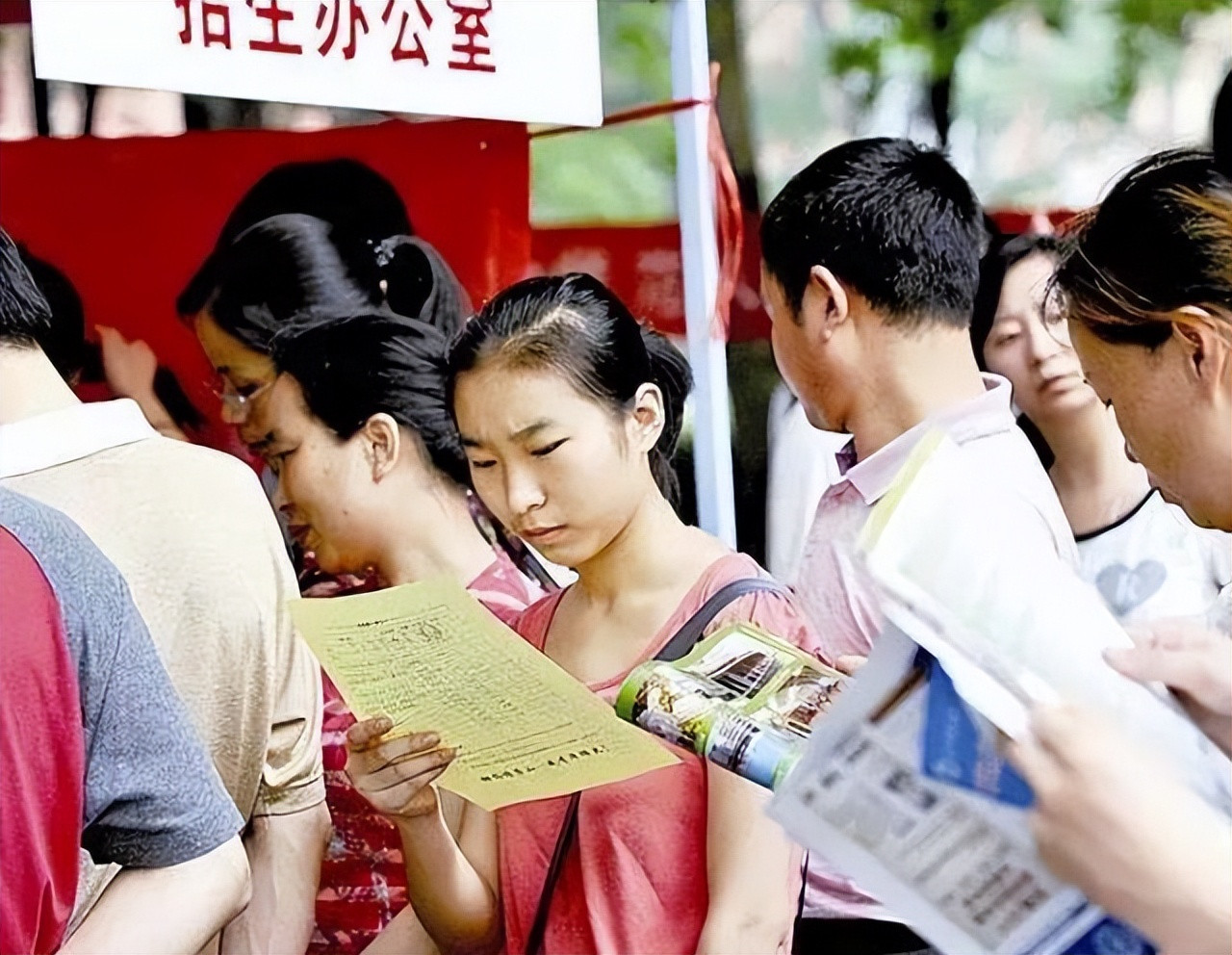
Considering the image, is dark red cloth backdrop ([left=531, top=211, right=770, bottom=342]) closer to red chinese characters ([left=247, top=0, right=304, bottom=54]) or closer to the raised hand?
red chinese characters ([left=247, top=0, right=304, bottom=54])

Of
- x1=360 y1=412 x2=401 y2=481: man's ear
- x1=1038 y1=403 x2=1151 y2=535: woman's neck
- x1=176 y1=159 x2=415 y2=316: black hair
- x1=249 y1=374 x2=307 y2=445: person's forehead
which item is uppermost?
x1=176 y1=159 x2=415 y2=316: black hair

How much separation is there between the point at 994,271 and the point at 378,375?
0.62m

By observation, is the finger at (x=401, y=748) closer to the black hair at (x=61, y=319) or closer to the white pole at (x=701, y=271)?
the white pole at (x=701, y=271)

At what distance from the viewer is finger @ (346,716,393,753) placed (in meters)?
1.42

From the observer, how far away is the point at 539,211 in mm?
1529

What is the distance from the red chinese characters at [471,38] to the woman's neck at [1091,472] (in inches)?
26.1

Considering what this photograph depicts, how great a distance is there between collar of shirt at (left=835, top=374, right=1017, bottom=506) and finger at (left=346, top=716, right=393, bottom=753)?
50 centimetres

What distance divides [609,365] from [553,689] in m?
0.32

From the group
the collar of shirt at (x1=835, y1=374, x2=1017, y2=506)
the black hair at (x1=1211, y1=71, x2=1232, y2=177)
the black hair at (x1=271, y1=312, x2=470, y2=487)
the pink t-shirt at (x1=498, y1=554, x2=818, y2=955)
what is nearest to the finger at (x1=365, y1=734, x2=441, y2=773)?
the pink t-shirt at (x1=498, y1=554, x2=818, y2=955)

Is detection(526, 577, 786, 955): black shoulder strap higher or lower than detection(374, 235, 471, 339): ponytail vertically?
lower

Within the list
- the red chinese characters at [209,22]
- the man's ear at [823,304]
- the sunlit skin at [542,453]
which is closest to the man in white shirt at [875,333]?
the man's ear at [823,304]

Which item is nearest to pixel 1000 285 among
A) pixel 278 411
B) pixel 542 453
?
pixel 542 453

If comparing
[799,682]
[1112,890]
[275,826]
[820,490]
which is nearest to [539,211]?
[820,490]

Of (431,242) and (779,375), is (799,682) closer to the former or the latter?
(779,375)
